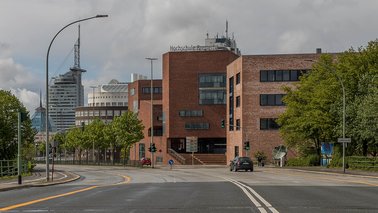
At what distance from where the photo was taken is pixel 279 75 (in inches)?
3150

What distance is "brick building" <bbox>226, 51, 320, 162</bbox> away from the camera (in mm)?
79562

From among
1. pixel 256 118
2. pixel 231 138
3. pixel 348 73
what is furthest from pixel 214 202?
pixel 231 138

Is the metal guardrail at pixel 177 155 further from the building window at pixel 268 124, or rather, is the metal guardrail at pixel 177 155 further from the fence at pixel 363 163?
the fence at pixel 363 163

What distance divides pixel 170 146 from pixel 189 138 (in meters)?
5.09

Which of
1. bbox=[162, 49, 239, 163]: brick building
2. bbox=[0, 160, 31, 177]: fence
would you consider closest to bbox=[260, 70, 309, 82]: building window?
bbox=[162, 49, 239, 163]: brick building

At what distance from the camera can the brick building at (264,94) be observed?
3132 inches

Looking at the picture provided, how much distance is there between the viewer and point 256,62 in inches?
3184

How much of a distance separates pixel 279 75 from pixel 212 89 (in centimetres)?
2347

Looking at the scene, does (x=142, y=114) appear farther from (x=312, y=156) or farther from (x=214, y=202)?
(x=214, y=202)

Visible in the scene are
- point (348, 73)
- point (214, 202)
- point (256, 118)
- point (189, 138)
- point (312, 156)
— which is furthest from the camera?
point (189, 138)

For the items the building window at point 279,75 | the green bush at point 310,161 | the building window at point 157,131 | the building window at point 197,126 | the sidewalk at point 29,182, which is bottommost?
the green bush at point 310,161

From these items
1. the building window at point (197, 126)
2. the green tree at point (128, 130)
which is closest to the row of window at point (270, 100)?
the green tree at point (128, 130)

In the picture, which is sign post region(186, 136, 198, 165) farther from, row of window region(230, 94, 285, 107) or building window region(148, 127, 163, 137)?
row of window region(230, 94, 285, 107)

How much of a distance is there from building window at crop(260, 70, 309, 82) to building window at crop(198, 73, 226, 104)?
20507mm
